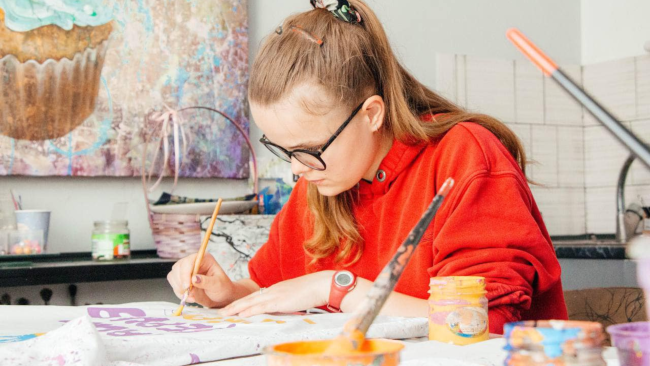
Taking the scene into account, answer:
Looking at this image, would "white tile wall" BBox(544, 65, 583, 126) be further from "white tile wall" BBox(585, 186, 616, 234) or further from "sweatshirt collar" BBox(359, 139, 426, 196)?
"sweatshirt collar" BBox(359, 139, 426, 196)

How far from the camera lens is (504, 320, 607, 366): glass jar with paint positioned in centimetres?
50

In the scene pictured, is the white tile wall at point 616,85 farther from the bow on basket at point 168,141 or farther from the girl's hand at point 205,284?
the girl's hand at point 205,284

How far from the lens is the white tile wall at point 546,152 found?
11.7 ft

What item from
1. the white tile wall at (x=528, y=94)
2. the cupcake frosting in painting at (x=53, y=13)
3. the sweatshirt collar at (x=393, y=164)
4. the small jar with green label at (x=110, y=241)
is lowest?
the small jar with green label at (x=110, y=241)

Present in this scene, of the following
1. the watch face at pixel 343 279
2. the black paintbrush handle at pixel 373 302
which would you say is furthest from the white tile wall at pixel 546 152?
the black paintbrush handle at pixel 373 302

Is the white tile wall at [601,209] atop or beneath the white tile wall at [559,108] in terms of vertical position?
beneath

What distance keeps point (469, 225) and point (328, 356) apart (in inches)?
26.3

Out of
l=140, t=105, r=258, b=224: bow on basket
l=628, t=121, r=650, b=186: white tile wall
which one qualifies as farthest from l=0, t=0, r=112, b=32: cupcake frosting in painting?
l=628, t=121, r=650, b=186: white tile wall

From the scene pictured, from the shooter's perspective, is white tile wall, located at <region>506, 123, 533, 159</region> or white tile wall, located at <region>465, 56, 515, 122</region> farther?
white tile wall, located at <region>506, 123, 533, 159</region>

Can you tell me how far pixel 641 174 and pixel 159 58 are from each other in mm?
2291

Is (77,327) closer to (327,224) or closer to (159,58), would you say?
(327,224)

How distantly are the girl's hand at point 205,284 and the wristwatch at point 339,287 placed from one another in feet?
0.92

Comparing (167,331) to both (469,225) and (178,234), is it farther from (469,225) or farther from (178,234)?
(178,234)

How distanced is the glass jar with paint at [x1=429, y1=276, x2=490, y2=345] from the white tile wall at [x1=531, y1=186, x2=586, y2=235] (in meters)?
2.82
